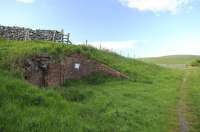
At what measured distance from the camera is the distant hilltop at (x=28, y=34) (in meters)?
41.1

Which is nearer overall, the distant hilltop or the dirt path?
the dirt path

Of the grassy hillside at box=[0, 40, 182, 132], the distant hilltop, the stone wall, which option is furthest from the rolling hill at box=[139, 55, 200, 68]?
the grassy hillside at box=[0, 40, 182, 132]

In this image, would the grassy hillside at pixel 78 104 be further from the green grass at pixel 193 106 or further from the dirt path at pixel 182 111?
Result: the green grass at pixel 193 106

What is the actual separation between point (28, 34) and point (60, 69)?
11993mm

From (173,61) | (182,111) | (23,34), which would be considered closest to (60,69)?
(182,111)

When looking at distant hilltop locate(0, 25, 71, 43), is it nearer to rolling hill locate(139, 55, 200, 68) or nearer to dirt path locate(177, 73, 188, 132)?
dirt path locate(177, 73, 188, 132)

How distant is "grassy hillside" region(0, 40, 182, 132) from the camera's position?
1486 centimetres

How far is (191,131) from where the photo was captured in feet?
60.0

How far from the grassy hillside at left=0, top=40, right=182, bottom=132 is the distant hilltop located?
6703 mm

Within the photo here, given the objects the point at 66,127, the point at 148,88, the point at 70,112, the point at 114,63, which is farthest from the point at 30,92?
the point at 114,63

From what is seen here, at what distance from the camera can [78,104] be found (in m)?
19.7

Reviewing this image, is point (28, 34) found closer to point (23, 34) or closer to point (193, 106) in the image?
point (23, 34)

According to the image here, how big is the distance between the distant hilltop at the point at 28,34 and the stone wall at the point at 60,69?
953 centimetres

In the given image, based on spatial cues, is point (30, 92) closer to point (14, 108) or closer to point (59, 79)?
point (14, 108)
